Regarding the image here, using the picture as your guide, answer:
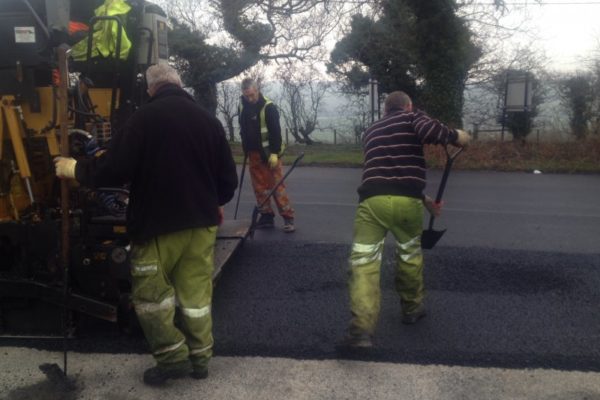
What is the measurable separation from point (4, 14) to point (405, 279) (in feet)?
10.7

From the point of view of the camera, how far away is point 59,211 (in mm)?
4449

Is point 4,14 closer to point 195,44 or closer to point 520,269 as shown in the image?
point 520,269

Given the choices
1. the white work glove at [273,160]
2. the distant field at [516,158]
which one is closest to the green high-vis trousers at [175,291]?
the white work glove at [273,160]

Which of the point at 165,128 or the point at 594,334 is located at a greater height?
the point at 165,128

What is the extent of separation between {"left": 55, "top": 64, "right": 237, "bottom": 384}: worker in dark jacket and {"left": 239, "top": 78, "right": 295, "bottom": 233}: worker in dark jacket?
3440 millimetres

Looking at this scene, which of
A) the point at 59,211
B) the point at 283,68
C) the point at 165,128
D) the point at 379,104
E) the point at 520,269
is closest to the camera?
the point at 165,128

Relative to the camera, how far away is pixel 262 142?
7.32 meters

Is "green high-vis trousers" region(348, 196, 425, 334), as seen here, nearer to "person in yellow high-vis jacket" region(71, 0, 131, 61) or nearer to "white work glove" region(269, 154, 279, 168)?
"person in yellow high-vis jacket" region(71, 0, 131, 61)

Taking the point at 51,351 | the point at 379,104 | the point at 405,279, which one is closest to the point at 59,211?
the point at 51,351

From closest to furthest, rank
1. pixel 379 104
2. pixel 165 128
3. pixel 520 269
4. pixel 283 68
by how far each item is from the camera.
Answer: pixel 165 128, pixel 520 269, pixel 379 104, pixel 283 68

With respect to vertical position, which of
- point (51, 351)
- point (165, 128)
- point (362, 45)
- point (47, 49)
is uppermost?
point (362, 45)

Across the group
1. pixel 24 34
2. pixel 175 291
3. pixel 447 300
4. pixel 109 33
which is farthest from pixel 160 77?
pixel 447 300

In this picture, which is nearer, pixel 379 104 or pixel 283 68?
pixel 379 104

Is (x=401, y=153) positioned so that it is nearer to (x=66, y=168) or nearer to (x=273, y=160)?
(x=66, y=168)
